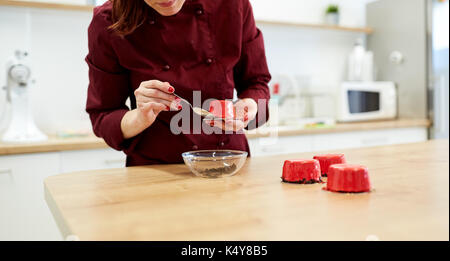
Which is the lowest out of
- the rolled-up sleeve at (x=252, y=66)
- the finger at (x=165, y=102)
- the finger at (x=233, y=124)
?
the finger at (x=233, y=124)

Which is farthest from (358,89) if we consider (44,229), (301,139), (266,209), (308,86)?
(266,209)

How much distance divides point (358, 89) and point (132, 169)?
2132mm

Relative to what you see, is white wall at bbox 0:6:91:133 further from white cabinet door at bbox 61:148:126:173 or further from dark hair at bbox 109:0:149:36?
dark hair at bbox 109:0:149:36

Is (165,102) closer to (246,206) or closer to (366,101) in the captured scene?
(246,206)

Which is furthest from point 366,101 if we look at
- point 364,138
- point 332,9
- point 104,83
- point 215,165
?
point 215,165

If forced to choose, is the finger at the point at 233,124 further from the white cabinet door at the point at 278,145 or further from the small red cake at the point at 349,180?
the white cabinet door at the point at 278,145

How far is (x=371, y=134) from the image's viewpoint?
265 cm

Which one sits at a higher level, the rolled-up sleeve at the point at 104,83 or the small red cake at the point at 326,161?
the rolled-up sleeve at the point at 104,83

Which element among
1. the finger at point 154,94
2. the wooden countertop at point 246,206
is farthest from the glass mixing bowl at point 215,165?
the finger at point 154,94

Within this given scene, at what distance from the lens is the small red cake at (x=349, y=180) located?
28.1 inches

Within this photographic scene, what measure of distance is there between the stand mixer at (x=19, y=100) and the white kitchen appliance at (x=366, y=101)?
1.69 metres

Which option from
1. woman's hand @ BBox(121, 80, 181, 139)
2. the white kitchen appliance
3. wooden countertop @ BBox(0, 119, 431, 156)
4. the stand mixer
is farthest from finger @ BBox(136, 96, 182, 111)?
the white kitchen appliance

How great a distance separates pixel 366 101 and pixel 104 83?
2.11 m

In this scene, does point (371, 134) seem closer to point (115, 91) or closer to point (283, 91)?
point (283, 91)
